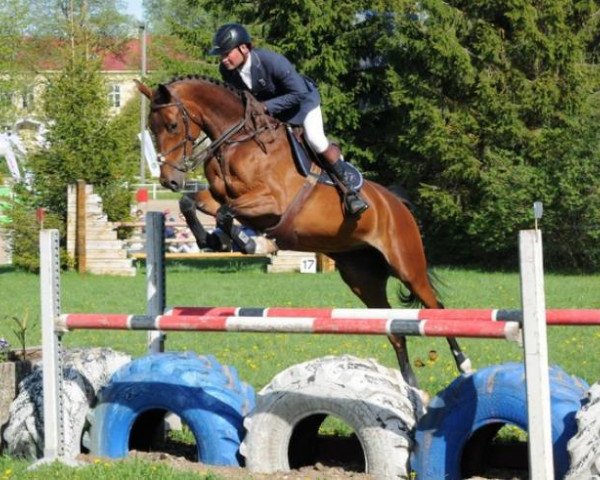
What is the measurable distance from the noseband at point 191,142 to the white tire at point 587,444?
303 cm

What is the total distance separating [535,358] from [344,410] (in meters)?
1.02

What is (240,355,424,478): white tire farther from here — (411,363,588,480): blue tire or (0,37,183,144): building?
(0,37,183,144): building

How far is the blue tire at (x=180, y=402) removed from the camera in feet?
18.0

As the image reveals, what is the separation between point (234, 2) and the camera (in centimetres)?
2505

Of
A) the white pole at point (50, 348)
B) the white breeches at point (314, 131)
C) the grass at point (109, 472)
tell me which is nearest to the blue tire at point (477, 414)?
the grass at point (109, 472)

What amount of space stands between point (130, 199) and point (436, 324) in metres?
18.7

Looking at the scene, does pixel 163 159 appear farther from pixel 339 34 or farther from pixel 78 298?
pixel 339 34

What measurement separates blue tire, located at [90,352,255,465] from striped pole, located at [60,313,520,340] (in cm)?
40

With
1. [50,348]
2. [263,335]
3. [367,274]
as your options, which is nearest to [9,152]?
[263,335]

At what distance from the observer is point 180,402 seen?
18.2ft

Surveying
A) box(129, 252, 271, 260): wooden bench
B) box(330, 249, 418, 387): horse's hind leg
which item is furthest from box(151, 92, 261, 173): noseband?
box(129, 252, 271, 260): wooden bench

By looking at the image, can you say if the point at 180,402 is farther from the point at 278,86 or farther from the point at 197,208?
the point at 278,86

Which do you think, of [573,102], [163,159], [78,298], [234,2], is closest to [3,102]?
[234,2]

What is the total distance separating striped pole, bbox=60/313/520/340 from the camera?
454cm
